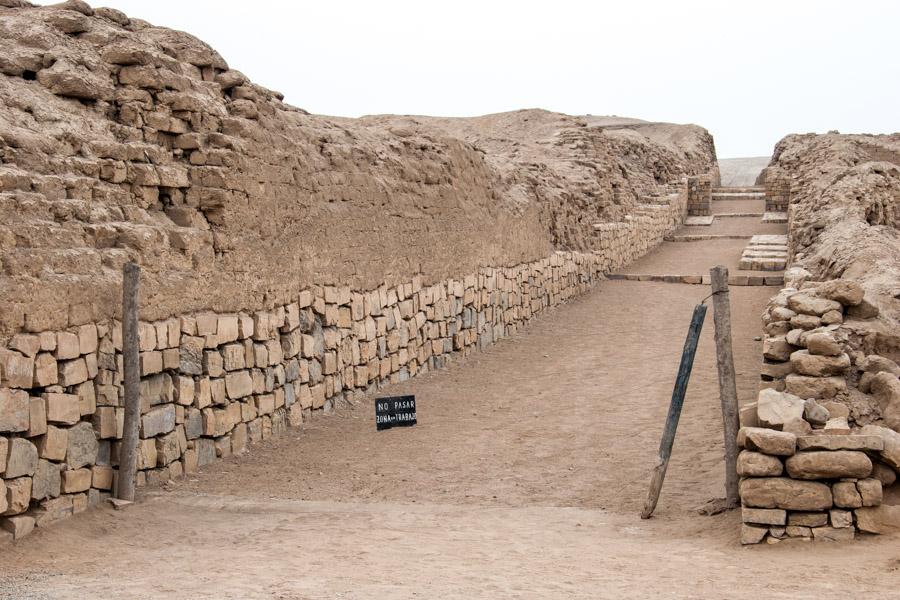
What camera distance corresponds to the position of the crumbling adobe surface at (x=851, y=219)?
838 centimetres

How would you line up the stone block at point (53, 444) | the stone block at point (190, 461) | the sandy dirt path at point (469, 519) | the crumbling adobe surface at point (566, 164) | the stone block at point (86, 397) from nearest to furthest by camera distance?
1. the sandy dirt path at point (469, 519)
2. the stone block at point (53, 444)
3. the stone block at point (86, 397)
4. the stone block at point (190, 461)
5. the crumbling adobe surface at point (566, 164)

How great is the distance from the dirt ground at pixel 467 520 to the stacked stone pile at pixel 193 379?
0.81 ft

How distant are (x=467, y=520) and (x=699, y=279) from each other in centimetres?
1322

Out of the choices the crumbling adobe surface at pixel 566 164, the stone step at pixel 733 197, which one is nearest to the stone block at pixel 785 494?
the crumbling adobe surface at pixel 566 164

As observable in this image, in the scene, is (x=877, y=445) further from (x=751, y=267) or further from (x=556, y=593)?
(x=751, y=267)

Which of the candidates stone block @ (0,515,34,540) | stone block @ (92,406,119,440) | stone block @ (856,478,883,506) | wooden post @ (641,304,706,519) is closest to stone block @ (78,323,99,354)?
stone block @ (92,406,119,440)

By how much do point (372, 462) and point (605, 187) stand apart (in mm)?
14429

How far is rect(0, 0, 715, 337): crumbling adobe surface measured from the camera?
6879 mm

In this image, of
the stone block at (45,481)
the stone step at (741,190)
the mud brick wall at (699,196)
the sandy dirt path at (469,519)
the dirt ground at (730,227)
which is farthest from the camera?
the stone step at (741,190)

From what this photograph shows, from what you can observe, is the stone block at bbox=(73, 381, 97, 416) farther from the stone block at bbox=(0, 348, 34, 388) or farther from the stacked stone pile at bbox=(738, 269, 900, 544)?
the stacked stone pile at bbox=(738, 269, 900, 544)

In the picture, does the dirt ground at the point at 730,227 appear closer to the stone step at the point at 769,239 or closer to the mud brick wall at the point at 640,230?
the mud brick wall at the point at 640,230

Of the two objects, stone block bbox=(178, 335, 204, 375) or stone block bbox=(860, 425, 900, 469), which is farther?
stone block bbox=(178, 335, 204, 375)

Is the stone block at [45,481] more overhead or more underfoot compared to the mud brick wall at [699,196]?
more underfoot

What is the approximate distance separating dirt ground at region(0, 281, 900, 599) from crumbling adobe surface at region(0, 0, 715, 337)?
152 cm
